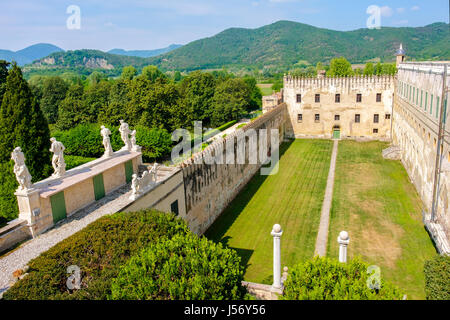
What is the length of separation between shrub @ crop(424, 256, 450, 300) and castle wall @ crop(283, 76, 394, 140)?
33375 mm

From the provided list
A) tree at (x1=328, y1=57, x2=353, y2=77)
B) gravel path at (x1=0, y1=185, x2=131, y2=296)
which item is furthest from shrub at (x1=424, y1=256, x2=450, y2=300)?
tree at (x1=328, y1=57, x2=353, y2=77)

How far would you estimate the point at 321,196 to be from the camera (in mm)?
26203

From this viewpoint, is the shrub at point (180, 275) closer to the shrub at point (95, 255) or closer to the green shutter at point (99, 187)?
the shrub at point (95, 255)

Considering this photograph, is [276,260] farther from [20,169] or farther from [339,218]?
[339,218]

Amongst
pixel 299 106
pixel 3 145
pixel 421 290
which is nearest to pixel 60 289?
pixel 421 290

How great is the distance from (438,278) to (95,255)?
10542mm

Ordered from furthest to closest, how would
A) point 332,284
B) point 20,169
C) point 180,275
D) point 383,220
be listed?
point 383,220, point 20,169, point 180,275, point 332,284

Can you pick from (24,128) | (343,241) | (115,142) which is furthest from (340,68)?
(343,241)

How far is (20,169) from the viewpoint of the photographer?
42.9 feet

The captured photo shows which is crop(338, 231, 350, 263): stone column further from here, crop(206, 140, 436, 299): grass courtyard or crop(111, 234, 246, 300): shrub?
crop(206, 140, 436, 299): grass courtyard

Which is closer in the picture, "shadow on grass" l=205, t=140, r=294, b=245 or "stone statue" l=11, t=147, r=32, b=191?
"stone statue" l=11, t=147, r=32, b=191

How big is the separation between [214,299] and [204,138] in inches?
1354

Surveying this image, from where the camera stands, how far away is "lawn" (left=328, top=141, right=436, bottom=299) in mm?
17000

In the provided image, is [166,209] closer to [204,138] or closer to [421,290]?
[421,290]
